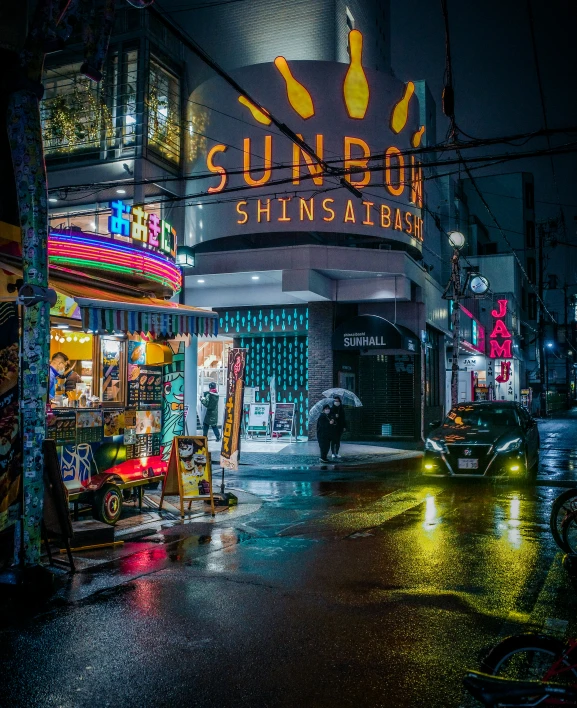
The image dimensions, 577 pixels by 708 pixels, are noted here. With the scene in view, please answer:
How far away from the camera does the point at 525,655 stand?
135 inches

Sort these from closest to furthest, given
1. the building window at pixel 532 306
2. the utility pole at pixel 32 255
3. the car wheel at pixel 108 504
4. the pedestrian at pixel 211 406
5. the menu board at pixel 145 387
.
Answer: the utility pole at pixel 32 255 < the car wheel at pixel 108 504 < the menu board at pixel 145 387 < the pedestrian at pixel 211 406 < the building window at pixel 532 306

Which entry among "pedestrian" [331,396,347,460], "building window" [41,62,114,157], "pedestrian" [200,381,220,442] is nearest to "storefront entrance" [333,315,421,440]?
"pedestrian" [200,381,220,442]

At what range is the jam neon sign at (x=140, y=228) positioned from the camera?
13.2 m

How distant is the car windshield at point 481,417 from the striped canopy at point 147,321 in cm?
645

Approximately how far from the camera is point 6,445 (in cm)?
703

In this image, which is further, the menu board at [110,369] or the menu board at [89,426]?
the menu board at [110,369]

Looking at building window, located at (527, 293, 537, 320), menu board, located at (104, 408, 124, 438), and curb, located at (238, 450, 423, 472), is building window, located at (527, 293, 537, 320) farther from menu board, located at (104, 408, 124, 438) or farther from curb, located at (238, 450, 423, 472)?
menu board, located at (104, 408, 124, 438)

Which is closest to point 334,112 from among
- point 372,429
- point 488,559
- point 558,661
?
point 372,429

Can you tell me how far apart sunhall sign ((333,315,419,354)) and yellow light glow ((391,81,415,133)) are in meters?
7.09

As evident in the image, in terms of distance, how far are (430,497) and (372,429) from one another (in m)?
13.7

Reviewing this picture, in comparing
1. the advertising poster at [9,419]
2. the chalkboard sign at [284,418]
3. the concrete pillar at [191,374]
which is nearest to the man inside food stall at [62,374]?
the advertising poster at [9,419]

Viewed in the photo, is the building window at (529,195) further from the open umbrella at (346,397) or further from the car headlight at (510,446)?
the car headlight at (510,446)

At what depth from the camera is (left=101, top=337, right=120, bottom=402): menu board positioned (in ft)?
37.4

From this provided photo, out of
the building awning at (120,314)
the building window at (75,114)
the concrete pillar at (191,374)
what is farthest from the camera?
the concrete pillar at (191,374)
